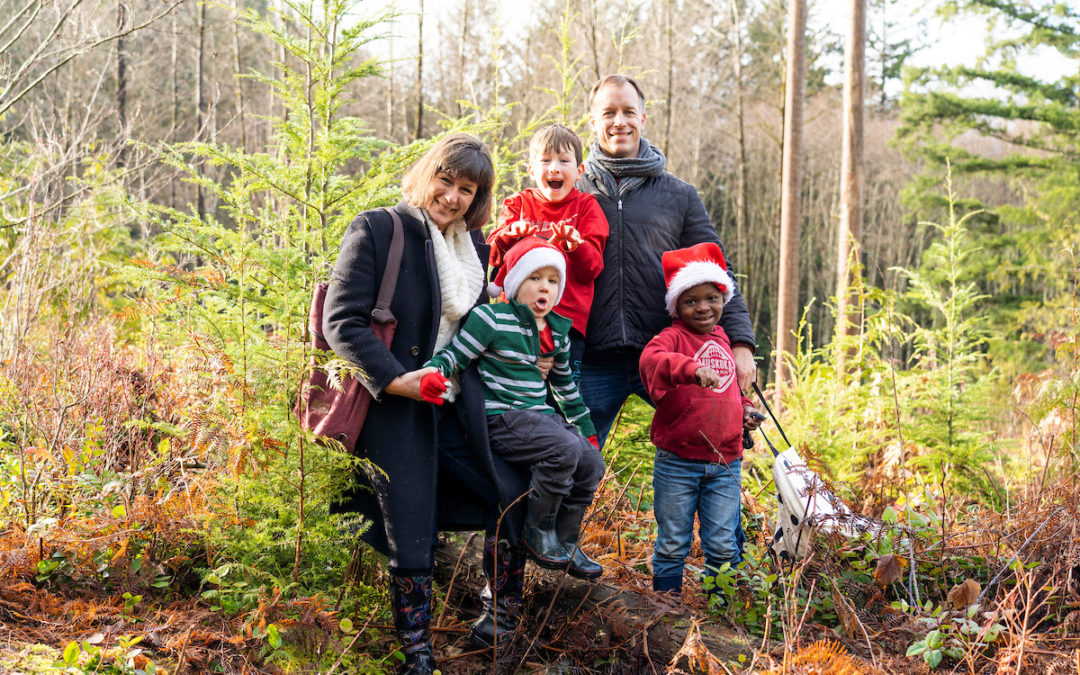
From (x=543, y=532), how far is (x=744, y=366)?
126 cm

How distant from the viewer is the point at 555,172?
3.49 m

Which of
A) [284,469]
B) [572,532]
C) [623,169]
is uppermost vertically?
[623,169]

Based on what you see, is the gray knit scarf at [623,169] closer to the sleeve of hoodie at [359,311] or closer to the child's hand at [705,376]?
the child's hand at [705,376]

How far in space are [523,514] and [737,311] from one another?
1499 mm

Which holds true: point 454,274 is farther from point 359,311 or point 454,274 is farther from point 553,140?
point 553,140

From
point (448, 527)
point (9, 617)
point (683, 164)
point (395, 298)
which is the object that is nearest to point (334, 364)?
point (395, 298)

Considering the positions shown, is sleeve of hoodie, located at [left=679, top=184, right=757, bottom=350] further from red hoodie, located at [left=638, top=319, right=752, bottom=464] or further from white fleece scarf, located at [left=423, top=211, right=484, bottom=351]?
white fleece scarf, located at [left=423, top=211, right=484, bottom=351]

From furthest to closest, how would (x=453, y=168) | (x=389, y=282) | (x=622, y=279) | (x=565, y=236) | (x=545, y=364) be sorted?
(x=622, y=279)
(x=565, y=236)
(x=545, y=364)
(x=453, y=168)
(x=389, y=282)

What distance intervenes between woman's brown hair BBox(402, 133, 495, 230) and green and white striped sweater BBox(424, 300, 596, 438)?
48 cm

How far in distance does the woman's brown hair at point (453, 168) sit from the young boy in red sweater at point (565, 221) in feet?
1.23

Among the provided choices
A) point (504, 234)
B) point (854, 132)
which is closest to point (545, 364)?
point (504, 234)

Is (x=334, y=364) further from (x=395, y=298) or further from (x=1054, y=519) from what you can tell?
(x=1054, y=519)

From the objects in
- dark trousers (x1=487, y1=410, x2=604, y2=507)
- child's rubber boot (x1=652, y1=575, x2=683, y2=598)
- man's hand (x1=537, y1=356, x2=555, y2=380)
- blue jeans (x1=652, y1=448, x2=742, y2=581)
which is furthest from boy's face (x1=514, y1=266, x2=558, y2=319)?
child's rubber boot (x1=652, y1=575, x2=683, y2=598)

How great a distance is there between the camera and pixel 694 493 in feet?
11.5
